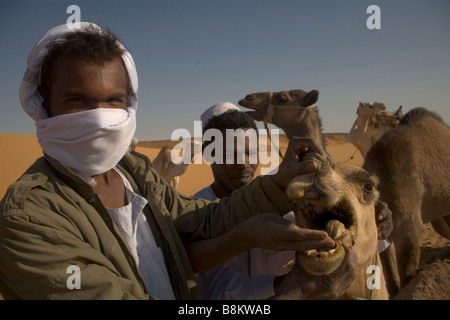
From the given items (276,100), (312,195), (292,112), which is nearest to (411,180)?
(292,112)

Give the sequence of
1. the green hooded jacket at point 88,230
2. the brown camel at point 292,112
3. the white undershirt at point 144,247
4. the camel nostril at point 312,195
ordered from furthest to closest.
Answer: the brown camel at point 292,112 → the white undershirt at point 144,247 → the camel nostril at point 312,195 → the green hooded jacket at point 88,230

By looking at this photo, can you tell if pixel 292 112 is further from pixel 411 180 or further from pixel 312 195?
pixel 312 195

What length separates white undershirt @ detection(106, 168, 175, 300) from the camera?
180 centimetres

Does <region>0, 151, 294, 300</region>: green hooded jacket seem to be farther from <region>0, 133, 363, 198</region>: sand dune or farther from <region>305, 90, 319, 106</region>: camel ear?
<region>0, 133, 363, 198</region>: sand dune

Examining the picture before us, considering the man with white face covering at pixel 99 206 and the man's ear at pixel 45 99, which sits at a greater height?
the man's ear at pixel 45 99

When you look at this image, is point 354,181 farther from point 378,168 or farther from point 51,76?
point 378,168

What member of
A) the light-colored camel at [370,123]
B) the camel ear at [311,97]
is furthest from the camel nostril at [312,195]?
the light-colored camel at [370,123]

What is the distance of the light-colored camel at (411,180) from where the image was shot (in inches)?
219

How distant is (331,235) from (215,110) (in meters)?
2.13

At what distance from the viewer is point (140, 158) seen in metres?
2.21

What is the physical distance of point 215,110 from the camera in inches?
138

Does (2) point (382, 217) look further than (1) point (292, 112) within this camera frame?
No

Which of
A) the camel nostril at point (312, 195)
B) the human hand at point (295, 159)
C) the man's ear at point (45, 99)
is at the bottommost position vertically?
the camel nostril at point (312, 195)

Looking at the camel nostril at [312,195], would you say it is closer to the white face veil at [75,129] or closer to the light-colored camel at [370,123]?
the white face veil at [75,129]
